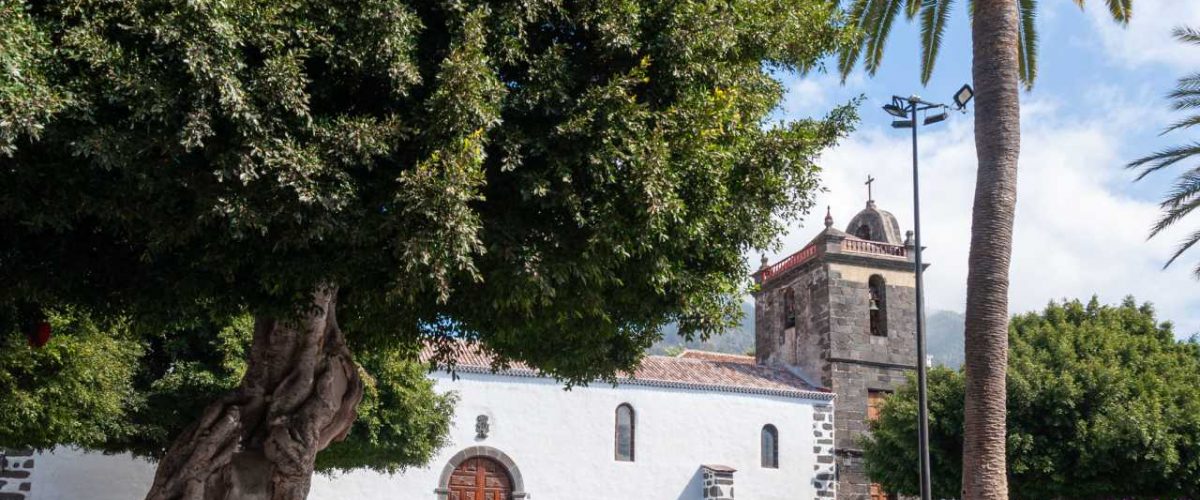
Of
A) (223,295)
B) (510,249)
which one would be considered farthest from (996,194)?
(223,295)

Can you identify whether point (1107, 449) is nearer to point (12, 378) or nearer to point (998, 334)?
point (998, 334)

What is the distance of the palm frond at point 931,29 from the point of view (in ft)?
59.7

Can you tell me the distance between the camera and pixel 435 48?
31.5 feet

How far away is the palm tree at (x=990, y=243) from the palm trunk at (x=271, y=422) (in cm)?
714

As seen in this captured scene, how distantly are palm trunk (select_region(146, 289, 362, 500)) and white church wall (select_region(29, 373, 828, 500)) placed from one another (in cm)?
1665

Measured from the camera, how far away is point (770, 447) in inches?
1339

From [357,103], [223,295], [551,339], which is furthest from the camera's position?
[551,339]

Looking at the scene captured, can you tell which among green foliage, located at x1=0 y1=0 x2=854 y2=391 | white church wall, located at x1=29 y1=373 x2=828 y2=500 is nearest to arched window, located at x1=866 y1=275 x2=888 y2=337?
white church wall, located at x1=29 y1=373 x2=828 y2=500

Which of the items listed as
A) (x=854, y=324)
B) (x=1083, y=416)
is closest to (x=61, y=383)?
(x=1083, y=416)

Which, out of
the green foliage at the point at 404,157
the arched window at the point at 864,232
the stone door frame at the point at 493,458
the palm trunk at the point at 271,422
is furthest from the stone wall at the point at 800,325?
the palm trunk at the point at 271,422

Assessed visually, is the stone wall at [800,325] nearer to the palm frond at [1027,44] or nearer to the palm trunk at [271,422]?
the palm frond at [1027,44]

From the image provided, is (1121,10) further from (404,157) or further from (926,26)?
(404,157)

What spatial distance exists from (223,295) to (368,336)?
7.56 ft

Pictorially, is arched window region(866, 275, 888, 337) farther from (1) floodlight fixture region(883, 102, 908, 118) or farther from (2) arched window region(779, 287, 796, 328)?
(1) floodlight fixture region(883, 102, 908, 118)
